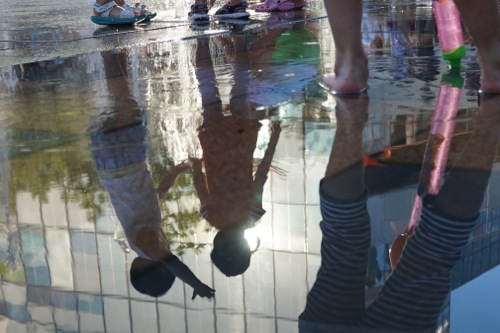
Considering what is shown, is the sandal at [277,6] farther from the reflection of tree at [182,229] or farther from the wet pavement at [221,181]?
the reflection of tree at [182,229]

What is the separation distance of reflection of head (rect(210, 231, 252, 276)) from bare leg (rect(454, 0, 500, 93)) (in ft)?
6.13

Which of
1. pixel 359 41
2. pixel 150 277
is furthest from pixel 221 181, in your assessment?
pixel 359 41

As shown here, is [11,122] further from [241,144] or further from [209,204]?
[209,204]

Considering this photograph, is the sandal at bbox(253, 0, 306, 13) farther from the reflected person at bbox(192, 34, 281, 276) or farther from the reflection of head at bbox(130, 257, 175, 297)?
the reflection of head at bbox(130, 257, 175, 297)

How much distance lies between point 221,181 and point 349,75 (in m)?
1.36

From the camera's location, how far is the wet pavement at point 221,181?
1862mm

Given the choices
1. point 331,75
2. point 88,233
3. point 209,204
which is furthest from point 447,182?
point 331,75

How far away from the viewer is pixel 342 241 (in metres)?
2.15

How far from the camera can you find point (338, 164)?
107 inches

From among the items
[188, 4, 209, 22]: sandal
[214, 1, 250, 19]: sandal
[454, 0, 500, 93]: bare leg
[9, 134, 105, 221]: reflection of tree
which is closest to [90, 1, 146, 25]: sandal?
[188, 4, 209, 22]: sandal

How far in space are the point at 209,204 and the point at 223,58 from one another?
273cm

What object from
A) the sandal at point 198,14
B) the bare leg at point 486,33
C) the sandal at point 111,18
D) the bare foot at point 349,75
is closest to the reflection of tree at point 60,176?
the bare foot at point 349,75

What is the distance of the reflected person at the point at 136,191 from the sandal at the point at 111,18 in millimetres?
3176

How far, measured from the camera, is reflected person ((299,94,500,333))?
1.74 meters
